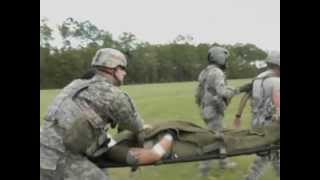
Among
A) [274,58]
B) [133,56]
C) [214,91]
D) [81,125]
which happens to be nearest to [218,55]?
[214,91]

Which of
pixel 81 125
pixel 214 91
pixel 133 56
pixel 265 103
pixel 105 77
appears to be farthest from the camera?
pixel 214 91

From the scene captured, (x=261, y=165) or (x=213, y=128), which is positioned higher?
(x=213, y=128)

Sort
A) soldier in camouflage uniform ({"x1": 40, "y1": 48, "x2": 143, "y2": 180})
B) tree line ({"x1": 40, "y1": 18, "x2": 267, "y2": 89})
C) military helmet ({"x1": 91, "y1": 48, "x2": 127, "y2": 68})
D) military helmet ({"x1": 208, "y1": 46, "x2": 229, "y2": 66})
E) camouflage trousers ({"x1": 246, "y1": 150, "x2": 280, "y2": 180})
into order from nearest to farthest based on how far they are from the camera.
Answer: soldier in camouflage uniform ({"x1": 40, "y1": 48, "x2": 143, "y2": 180}) → military helmet ({"x1": 91, "y1": 48, "x2": 127, "y2": 68}) → tree line ({"x1": 40, "y1": 18, "x2": 267, "y2": 89}) → camouflage trousers ({"x1": 246, "y1": 150, "x2": 280, "y2": 180}) → military helmet ({"x1": 208, "y1": 46, "x2": 229, "y2": 66})

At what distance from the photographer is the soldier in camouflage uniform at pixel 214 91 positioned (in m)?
4.93

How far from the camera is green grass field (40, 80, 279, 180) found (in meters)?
4.59

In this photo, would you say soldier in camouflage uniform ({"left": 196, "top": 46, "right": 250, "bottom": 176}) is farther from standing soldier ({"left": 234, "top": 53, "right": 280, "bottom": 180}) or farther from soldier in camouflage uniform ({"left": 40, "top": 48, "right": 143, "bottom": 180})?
soldier in camouflage uniform ({"left": 40, "top": 48, "right": 143, "bottom": 180})

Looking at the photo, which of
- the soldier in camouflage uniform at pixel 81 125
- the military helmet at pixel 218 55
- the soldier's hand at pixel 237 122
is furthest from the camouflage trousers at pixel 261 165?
the soldier in camouflage uniform at pixel 81 125

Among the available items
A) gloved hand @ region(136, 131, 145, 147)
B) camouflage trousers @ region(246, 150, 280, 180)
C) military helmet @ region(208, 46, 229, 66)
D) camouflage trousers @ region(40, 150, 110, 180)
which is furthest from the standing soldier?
camouflage trousers @ region(40, 150, 110, 180)

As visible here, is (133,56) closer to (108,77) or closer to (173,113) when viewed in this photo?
(108,77)

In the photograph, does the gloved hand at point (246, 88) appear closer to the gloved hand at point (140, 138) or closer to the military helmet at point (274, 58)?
the military helmet at point (274, 58)

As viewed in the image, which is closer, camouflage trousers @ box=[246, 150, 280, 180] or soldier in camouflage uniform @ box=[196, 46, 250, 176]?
camouflage trousers @ box=[246, 150, 280, 180]

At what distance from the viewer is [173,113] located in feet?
15.7

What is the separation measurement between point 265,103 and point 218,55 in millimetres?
504

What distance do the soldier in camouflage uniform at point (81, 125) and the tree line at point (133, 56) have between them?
218 millimetres
